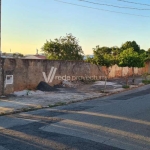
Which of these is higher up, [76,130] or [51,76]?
[51,76]

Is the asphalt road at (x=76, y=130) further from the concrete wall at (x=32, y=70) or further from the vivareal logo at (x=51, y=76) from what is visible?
the vivareal logo at (x=51, y=76)

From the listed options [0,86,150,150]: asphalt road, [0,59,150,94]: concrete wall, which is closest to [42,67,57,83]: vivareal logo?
[0,59,150,94]: concrete wall

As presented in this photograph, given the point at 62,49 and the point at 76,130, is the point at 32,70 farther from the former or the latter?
the point at 62,49

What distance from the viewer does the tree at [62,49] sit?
3328 cm

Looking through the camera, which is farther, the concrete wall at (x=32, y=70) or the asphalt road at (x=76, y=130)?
the concrete wall at (x=32, y=70)

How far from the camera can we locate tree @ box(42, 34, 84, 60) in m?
33.3

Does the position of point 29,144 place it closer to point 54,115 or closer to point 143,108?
point 54,115

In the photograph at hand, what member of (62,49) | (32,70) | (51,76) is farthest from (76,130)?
(62,49)

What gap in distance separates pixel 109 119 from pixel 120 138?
7.32 ft

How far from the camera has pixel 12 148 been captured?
5.50m

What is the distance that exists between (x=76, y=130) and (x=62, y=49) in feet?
88.4

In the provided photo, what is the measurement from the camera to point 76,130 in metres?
7.14

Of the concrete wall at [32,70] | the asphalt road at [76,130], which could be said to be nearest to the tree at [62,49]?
the concrete wall at [32,70]

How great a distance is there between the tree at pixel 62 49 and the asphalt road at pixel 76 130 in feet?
77.8
